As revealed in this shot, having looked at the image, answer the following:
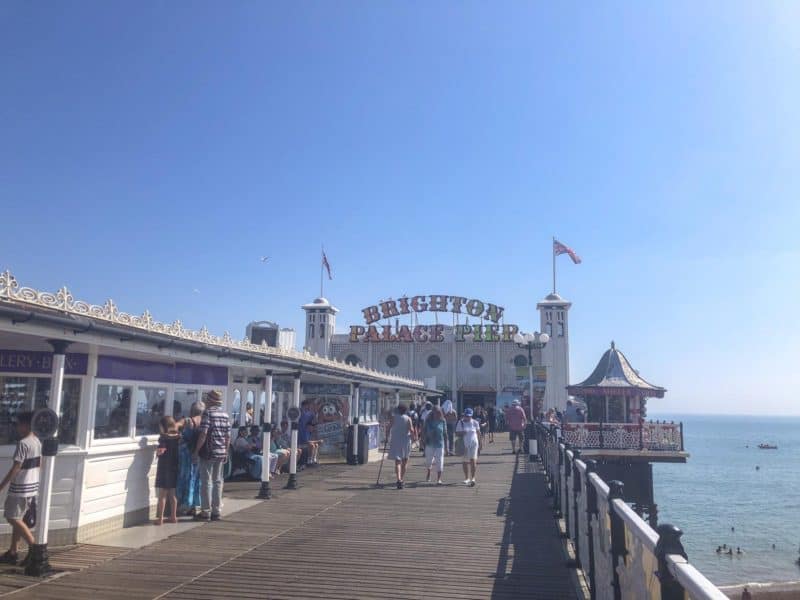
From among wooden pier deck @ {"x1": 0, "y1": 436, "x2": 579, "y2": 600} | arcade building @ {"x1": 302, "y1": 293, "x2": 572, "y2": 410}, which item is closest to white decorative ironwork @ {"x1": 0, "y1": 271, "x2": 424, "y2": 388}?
wooden pier deck @ {"x1": 0, "y1": 436, "x2": 579, "y2": 600}

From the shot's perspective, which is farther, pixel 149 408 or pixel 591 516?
pixel 149 408

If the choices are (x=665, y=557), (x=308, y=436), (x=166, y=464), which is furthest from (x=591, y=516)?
(x=308, y=436)

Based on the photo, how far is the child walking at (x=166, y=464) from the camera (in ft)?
27.6

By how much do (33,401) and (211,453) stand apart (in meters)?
2.32

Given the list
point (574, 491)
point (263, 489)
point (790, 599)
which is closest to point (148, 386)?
point (263, 489)

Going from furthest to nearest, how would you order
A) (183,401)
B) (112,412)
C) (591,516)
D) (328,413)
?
(328,413), (183,401), (112,412), (591,516)

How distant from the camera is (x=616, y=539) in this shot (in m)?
4.10

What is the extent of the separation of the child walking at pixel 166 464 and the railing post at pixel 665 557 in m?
7.08

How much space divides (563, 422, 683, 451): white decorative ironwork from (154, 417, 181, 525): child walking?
54.6ft

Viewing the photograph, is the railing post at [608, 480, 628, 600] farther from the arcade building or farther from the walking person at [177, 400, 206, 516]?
the arcade building

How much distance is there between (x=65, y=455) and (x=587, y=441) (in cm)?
1908

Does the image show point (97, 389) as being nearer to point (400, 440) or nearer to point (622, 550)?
point (400, 440)

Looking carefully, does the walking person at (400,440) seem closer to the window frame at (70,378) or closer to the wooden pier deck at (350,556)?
the wooden pier deck at (350,556)

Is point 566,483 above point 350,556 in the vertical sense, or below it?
above
